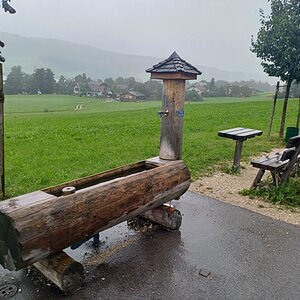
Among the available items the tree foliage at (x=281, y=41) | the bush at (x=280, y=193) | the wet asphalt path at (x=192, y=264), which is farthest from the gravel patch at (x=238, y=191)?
the tree foliage at (x=281, y=41)

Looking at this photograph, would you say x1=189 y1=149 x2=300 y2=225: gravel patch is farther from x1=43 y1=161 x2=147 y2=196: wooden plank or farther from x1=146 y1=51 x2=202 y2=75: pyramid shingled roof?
x1=146 y1=51 x2=202 y2=75: pyramid shingled roof

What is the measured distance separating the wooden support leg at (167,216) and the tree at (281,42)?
7352 mm

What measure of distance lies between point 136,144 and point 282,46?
5.23 m

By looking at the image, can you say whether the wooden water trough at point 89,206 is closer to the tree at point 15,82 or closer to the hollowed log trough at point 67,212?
the hollowed log trough at point 67,212

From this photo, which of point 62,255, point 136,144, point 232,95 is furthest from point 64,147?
point 232,95

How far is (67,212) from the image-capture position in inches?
110

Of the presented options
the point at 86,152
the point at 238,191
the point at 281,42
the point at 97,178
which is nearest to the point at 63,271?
the point at 97,178

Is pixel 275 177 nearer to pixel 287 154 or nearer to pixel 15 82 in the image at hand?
pixel 287 154

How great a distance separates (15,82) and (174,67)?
6517cm

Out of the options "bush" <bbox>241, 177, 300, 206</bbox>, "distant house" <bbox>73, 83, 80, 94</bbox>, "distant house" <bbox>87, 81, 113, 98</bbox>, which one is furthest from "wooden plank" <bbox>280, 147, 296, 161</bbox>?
"distant house" <bbox>73, 83, 80, 94</bbox>

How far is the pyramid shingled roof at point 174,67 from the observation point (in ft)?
12.7

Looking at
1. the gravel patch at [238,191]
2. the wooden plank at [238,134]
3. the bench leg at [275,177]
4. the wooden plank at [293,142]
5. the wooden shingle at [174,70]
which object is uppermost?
the wooden shingle at [174,70]

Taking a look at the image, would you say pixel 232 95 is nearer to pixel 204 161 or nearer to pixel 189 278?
pixel 204 161

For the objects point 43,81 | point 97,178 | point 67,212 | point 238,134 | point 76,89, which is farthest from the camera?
point 76,89
